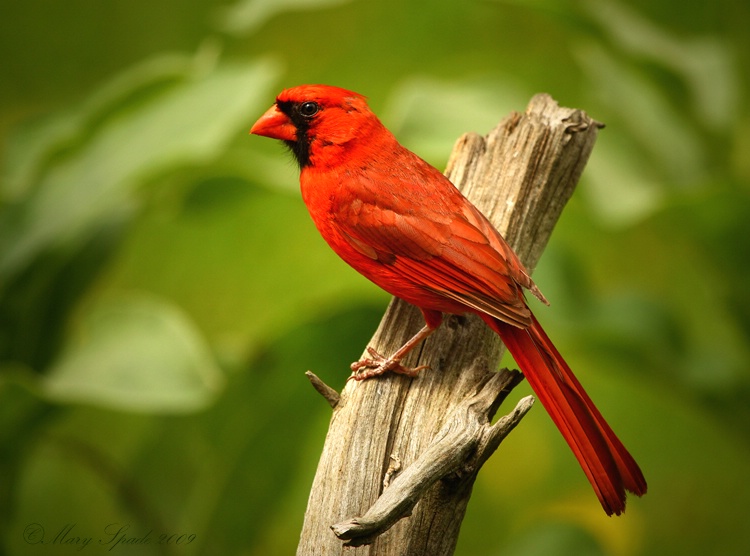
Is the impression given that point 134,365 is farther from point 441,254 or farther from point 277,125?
point 441,254

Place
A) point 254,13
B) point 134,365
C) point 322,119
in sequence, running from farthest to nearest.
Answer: point 254,13
point 134,365
point 322,119

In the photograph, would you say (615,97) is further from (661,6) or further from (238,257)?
(238,257)

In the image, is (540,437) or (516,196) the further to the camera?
(540,437)

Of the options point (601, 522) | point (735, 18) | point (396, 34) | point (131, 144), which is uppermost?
point (131, 144)

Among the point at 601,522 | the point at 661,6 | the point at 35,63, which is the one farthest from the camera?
the point at 35,63

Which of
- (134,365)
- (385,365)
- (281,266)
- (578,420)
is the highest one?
(134,365)

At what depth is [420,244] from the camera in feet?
6.24

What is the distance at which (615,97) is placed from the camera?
3158 mm

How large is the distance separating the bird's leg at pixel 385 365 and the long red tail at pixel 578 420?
0.20 meters

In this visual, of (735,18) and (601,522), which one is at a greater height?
(735,18)

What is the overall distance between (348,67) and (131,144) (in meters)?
1.90

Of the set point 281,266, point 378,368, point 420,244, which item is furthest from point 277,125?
point 281,266

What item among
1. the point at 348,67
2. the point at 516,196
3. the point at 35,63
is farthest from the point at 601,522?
the point at 35,63

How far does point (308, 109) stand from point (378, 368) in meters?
0.68
